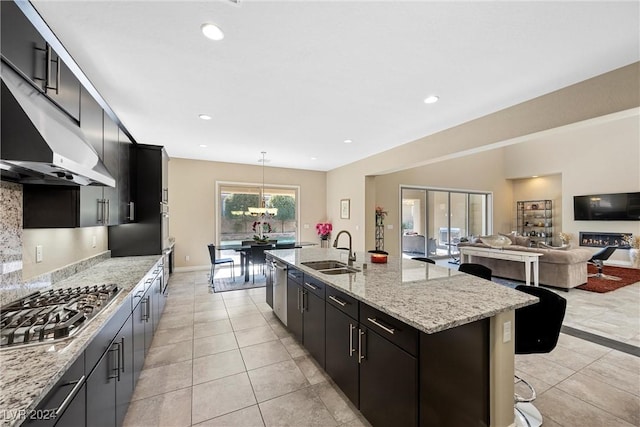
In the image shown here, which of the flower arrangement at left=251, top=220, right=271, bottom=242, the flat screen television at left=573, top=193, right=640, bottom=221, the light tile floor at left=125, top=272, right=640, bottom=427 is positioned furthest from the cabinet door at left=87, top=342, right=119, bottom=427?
the flat screen television at left=573, top=193, right=640, bottom=221

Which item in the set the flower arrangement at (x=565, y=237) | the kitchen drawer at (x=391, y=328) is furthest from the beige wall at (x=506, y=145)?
the kitchen drawer at (x=391, y=328)

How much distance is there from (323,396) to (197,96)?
3.29m

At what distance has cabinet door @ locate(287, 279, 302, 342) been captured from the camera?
2.75 metres

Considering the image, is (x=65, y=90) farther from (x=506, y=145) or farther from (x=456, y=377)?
(x=506, y=145)

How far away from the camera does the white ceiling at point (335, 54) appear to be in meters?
1.76

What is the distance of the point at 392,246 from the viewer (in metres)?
7.06

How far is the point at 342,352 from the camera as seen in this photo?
1987 mm

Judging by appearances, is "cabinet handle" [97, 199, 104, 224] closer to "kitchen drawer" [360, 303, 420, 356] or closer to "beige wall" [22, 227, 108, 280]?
"beige wall" [22, 227, 108, 280]

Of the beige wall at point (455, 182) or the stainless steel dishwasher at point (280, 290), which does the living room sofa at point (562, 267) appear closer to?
the beige wall at point (455, 182)

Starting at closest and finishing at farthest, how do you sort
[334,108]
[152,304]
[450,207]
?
[152,304] → [334,108] → [450,207]

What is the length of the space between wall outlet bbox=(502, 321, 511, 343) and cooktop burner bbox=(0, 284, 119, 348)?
7.48 feet

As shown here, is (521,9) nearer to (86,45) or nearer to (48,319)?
(86,45)

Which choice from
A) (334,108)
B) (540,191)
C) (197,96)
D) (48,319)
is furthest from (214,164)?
(540,191)

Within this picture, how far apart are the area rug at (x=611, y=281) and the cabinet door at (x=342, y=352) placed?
5388 mm
